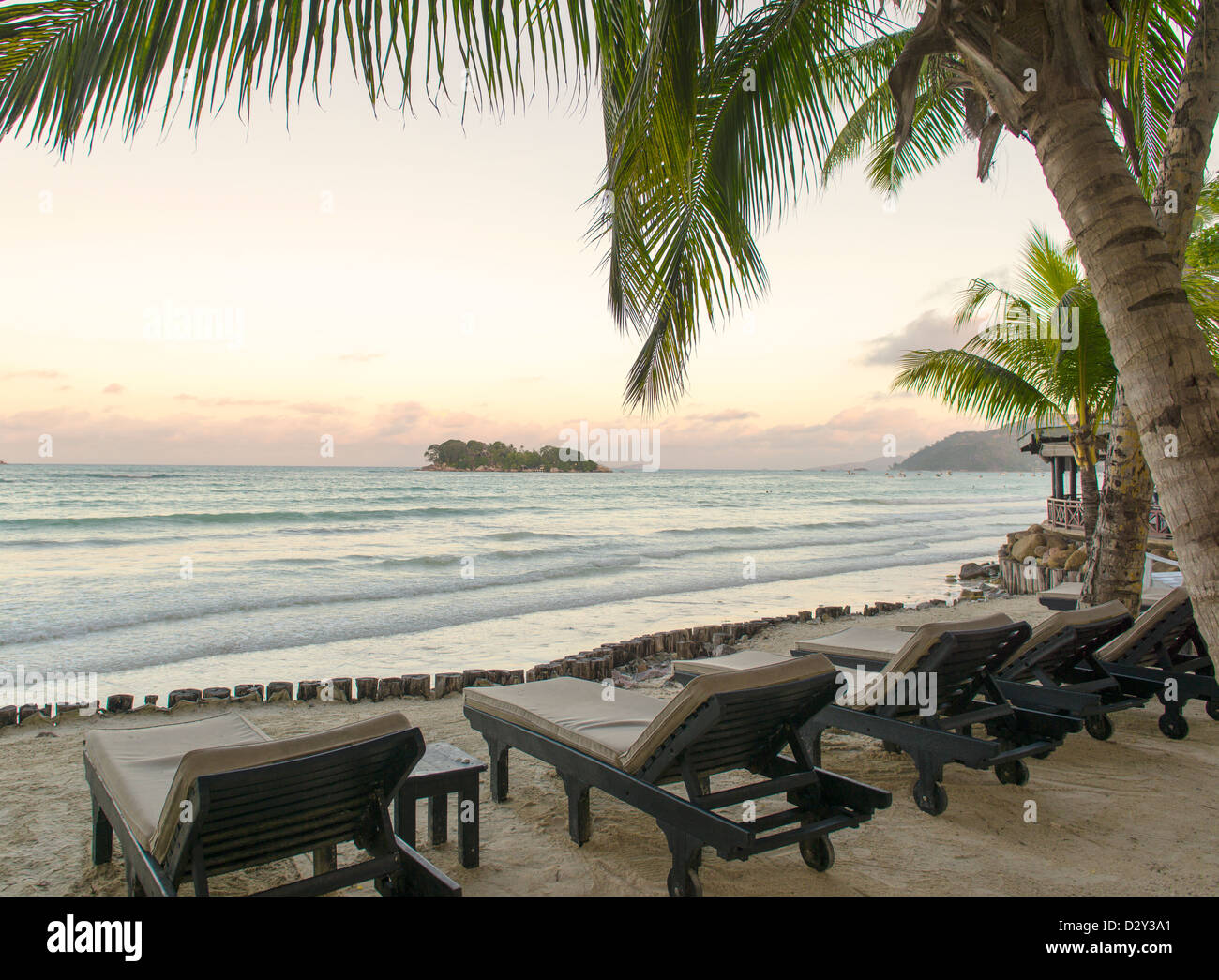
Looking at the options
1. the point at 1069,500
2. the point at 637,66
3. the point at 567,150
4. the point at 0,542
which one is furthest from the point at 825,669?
the point at 0,542

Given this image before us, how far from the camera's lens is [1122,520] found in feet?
17.6

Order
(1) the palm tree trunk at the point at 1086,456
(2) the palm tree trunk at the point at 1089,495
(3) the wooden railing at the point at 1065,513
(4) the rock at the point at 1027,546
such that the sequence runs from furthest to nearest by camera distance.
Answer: (3) the wooden railing at the point at 1065,513 → (4) the rock at the point at 1027,546 → (2) the palm tree trunk at the point at 1089,495 → (1) the palm tree trunk at the point at 1086,456

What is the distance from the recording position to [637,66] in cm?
239

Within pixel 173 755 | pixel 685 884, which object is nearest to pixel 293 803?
pixel 173 755

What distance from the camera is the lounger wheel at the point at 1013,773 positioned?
384cm

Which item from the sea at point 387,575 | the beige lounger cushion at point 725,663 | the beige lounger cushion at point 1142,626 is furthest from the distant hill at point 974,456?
the beige lounger cushion at point 725,663

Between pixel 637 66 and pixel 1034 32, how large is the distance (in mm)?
1337

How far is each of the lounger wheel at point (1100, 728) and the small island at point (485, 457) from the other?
73.1m

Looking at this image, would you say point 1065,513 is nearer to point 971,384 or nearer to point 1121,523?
point 971,384

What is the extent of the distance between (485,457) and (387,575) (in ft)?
205

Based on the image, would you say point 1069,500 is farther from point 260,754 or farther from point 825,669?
point 260,754

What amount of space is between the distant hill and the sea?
313ft

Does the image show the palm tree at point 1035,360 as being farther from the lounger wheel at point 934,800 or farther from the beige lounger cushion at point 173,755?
the beige lounger cushion at point 173,755

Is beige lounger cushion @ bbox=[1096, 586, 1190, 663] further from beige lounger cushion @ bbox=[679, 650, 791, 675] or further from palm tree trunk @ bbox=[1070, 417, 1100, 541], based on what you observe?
palm tree trunk @ bbox=[1070, 417, 1100, 541]
